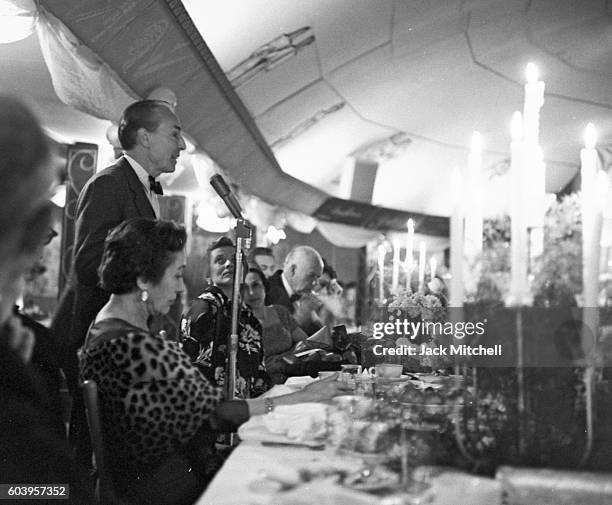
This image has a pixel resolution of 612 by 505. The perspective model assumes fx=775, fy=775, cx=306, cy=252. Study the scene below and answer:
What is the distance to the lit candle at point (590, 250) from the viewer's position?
1155 mm

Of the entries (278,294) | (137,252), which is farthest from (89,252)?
(278,294)

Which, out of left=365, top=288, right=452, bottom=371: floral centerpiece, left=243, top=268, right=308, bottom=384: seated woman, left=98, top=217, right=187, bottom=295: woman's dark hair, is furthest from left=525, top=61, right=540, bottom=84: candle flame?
left=243, top=268, right=308, bottom=384: seated woman

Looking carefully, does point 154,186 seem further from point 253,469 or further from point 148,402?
point 253,469

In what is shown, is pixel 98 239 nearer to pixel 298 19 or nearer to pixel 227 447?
pixel 227 447

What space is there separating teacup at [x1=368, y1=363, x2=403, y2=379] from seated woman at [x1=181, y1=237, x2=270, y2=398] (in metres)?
0.55

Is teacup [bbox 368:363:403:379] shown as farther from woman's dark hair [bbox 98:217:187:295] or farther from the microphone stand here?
woman's dark hair [bbox 98:217:187:295]

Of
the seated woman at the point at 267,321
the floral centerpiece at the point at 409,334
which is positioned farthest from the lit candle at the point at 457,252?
the seated woman at the point at 267,321

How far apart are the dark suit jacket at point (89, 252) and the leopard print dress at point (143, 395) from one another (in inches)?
21.2

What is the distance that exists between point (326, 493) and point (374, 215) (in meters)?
10.4

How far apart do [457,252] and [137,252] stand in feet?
2.50

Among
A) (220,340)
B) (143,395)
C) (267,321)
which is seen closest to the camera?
(143,395)

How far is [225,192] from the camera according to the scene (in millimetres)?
2209

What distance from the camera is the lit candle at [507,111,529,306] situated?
3.72ft

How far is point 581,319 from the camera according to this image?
47.3 inches
